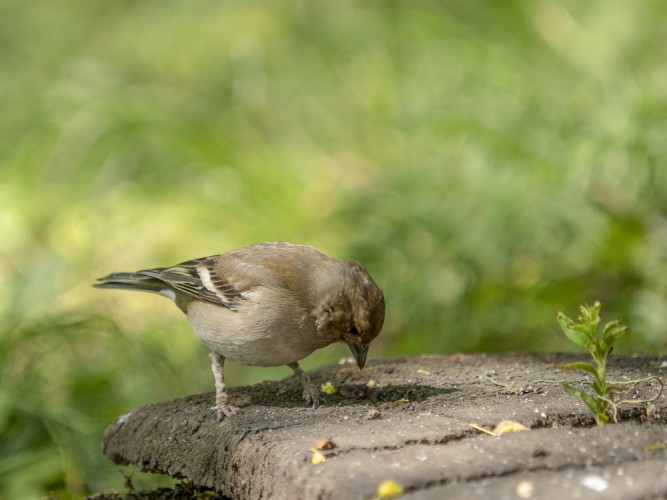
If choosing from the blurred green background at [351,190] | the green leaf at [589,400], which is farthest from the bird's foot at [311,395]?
the blurred green background at [351,190]

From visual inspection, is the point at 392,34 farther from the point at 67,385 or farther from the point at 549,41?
the point at 67,385

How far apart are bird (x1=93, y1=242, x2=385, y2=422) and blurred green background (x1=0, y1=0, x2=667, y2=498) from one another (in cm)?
169

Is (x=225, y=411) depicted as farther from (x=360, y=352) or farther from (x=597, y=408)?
(x=597, y=408)

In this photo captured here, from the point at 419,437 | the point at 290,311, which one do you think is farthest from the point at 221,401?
the point at 419,437

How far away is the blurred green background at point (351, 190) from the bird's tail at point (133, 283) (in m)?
1.23

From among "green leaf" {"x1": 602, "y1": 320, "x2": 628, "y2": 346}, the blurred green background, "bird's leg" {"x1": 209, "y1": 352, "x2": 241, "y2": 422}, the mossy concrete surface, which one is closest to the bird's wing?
"bird's leg" {"x1": 209, "y1": 352, "x2": 241, "y2": 422}

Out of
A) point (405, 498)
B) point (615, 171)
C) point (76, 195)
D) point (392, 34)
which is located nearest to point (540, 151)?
point (615, 171)

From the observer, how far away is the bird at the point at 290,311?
12.8 feet

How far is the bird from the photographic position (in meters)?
3.90

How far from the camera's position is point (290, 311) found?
3914mm

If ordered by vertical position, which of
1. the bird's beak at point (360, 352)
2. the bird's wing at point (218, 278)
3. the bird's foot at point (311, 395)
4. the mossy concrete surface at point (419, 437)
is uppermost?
the bird's wing at point (218, 278)

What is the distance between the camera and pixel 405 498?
236cm

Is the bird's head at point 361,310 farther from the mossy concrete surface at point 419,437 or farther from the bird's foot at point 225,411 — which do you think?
the bird's foot at point 225,411

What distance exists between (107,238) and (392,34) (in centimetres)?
327
